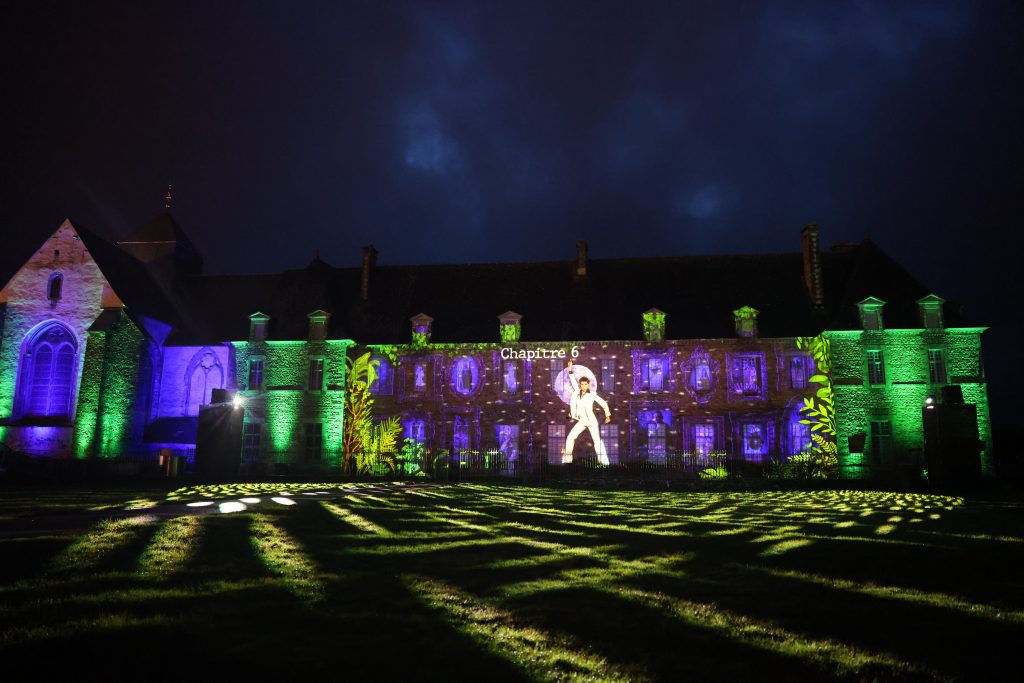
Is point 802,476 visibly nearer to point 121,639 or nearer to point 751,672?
point 751,672

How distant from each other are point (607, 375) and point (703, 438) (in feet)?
16.3

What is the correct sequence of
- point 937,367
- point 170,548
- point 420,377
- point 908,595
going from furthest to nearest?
1. point 420,377
2. point 937,367
3. point 170,548
4. point 908,595

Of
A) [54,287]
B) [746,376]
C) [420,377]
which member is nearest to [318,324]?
[420,377]

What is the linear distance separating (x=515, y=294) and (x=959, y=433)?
19.8m

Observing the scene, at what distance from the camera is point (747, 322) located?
100 ft

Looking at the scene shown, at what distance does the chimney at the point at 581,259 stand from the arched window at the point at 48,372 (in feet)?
77.6

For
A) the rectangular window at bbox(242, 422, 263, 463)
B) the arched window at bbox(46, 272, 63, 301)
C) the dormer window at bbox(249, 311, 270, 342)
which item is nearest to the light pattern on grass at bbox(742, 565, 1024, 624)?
the rectangular window at bbox(242, 422, 263, 463)

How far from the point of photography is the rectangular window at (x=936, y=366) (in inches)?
1126

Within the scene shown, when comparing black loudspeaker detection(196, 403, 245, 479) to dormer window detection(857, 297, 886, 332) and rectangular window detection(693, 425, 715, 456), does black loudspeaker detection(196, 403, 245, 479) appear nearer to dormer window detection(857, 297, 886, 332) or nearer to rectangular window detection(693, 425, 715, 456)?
rectangular window detection(693, 425, 715, 456)

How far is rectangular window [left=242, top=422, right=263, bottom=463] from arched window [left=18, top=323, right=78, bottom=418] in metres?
7.39

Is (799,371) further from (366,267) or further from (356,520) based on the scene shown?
(356,520)

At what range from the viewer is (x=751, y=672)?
A: 419cm

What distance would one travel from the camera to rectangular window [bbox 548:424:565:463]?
3058 centimetres

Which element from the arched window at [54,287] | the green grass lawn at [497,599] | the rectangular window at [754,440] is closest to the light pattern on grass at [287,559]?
the green grass lawn at [497,599]
